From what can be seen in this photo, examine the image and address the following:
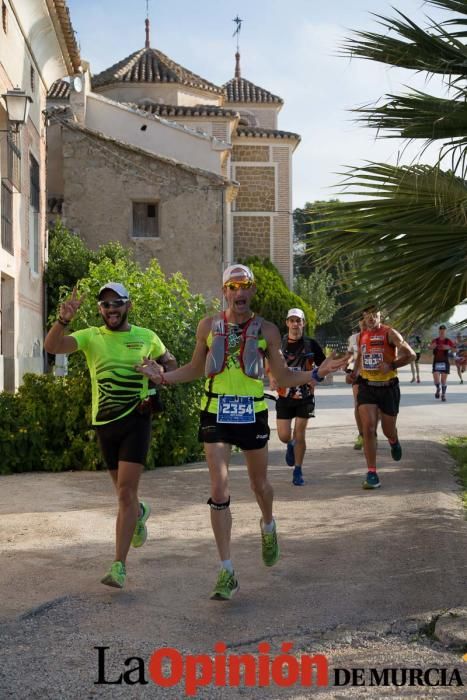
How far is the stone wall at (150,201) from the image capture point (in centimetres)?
2897

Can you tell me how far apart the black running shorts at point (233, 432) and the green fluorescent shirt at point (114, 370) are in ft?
1.77

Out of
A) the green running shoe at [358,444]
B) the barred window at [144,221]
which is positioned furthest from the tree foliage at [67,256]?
the green running shoe at [358,444]

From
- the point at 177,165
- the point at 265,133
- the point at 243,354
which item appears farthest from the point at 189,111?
the point at 243,354

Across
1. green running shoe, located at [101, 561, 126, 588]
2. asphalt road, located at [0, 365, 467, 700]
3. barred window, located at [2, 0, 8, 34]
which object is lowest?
asphalt road, located at [0, 365, 467, 700]

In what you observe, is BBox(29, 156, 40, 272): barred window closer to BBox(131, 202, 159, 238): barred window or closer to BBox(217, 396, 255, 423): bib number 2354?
BBox(131, 202, 159, 238): barred window

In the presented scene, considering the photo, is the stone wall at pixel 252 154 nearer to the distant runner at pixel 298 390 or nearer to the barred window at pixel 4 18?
the barred window at pixel 4 18

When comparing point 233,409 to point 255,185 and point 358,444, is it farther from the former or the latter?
point 255,185

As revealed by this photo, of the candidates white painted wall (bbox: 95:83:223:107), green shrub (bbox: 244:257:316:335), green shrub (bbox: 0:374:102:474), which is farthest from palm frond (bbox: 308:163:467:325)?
white painted wall (bbox: 95:83:223:107)

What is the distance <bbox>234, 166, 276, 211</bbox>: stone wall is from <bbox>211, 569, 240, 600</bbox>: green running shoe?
39601 mm

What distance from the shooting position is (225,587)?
585 cm

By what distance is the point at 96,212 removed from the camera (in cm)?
2928

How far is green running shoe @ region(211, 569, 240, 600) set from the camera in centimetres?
584

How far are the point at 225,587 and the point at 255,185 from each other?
131 ft

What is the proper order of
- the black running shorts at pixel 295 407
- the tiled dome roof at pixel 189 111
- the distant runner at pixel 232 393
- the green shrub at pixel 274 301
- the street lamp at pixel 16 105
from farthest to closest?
the tiled dome roof at pixel 189 111 < the green shrub at pixel 274 301 < the street lamp at pixel 16 105 < the black running shorts at pixel 295 407 < the distant runner at pixel 232 393
